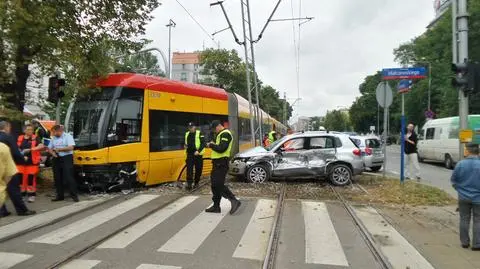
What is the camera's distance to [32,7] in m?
11.3

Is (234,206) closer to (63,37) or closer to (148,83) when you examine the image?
(148,83)

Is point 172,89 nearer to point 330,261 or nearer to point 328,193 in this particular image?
point 328,193

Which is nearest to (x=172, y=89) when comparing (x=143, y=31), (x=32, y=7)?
(x=143, y=31)

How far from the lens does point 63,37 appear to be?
12617mm

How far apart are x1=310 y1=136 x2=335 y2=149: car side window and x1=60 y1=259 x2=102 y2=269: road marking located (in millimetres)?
9487

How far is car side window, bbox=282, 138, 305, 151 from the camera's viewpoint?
49.1 ft

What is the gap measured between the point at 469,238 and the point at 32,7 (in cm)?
955

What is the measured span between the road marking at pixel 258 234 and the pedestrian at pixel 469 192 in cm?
289

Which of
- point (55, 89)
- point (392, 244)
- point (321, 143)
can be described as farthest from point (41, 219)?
point (321, 143)

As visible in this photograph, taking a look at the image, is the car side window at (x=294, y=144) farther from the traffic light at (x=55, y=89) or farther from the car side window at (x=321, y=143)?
the traffic light at (x=55, y=89)

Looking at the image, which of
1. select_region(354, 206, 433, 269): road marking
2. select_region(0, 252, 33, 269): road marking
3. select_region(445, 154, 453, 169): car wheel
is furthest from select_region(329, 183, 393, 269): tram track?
select_region(445, 154, 453, 169): car wheel

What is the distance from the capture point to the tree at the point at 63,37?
1120cm

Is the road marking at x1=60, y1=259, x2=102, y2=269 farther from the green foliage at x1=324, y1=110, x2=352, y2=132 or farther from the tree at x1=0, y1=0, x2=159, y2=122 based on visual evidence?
the green foliage at x1=324, y1=110, x2=352, y2=132

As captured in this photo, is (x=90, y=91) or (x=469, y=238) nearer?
(x=469, y=238)
